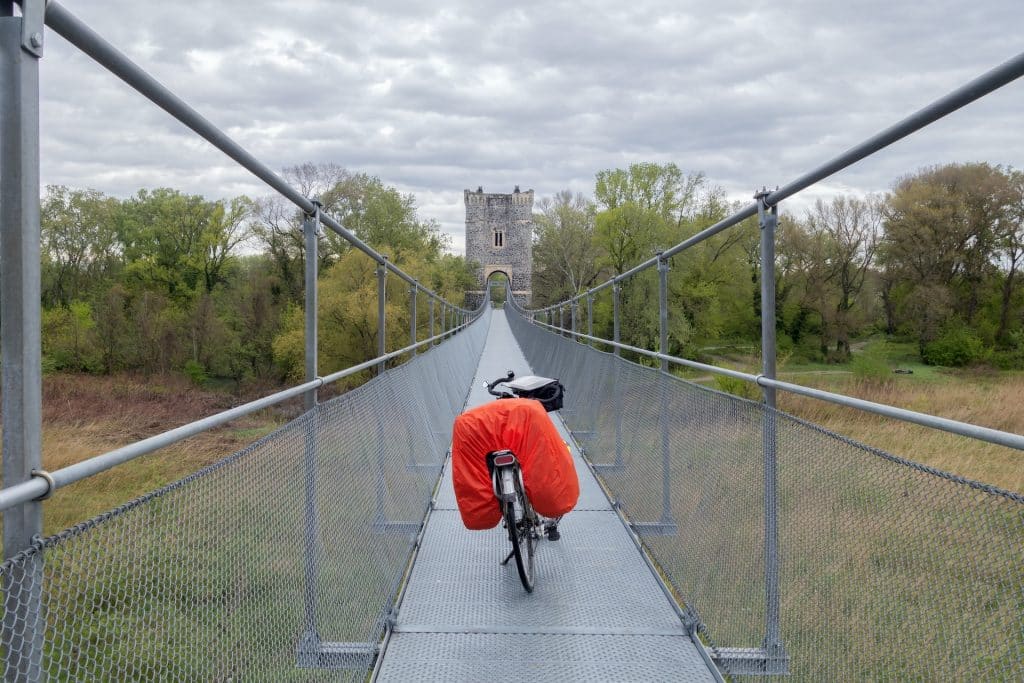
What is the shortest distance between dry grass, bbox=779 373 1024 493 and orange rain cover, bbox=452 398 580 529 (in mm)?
1222

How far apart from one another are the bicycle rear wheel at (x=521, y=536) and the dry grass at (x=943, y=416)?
1.39 meters

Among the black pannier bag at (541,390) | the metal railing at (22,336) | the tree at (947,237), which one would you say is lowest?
the black pannier bag at (541,390)

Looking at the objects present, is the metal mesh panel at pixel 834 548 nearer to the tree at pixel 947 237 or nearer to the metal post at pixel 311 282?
the metal post at pixel 311 282

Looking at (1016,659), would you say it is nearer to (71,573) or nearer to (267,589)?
(71,573)

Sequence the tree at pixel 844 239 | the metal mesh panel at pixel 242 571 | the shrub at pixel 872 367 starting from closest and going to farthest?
the metal mesh panel at pixel 242 571
the shrub at pixel 872 367
the tree at pixel 844 239

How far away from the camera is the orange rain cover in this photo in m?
3.64

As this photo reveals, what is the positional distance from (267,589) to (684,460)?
7.22ft

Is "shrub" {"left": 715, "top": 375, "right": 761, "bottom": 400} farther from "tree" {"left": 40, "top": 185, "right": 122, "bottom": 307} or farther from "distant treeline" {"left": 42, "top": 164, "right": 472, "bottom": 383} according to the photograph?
"tree" {"left": 40, "top": 185, "right": 122, "bottom": 307}

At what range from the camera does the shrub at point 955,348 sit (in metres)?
28.6

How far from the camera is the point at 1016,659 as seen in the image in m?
1.30

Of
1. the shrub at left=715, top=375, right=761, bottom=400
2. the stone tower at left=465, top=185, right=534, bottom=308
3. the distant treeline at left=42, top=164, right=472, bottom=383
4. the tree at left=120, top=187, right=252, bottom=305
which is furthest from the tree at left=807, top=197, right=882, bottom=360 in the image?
the stone tower at left=465, top=185, right=534, bottom=308

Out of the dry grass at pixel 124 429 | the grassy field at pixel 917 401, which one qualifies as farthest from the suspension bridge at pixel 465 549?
the dry grass at pixel 124 429

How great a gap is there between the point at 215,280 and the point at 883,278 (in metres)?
29.8

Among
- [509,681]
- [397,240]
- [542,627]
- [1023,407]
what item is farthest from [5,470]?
[397,240]
